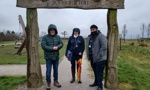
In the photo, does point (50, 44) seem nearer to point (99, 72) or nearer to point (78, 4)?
point (78, 4)

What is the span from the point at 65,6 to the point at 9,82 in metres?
3.39

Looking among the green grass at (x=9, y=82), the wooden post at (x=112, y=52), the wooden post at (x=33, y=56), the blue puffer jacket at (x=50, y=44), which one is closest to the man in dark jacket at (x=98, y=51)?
the wooden post at (x=112, y=52)

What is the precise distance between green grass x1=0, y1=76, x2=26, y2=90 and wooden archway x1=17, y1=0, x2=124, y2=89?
696 mm

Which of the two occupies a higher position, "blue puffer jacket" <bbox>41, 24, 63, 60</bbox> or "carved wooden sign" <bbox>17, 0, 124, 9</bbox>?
"carved wooden sign" <bbox>17, 0, 124, 9</bbox>

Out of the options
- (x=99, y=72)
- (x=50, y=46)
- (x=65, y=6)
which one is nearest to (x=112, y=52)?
(x=99, y=72)

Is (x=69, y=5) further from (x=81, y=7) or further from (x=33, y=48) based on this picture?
(x=33, y=48)

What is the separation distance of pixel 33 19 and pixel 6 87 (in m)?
2.40

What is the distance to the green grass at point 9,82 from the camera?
28.5 feet

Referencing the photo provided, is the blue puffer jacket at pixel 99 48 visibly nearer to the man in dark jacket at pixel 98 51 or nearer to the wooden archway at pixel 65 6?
the man in dark jacket at pixel 98 51

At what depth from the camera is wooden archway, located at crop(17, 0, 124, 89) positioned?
8.29m

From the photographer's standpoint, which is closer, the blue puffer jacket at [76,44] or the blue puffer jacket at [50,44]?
the blue puffer jacket at [50,44]

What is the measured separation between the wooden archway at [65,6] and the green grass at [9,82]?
0.70 m

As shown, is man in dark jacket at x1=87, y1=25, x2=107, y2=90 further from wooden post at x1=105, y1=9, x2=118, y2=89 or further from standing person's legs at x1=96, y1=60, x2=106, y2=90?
wooden post at x1=105, y1=9, x2=118, y2=89

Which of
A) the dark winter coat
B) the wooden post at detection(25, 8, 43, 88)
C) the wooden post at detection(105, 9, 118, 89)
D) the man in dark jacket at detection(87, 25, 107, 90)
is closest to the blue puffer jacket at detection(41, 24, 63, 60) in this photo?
the wooden post at detection(25, 8, 43, 88)
